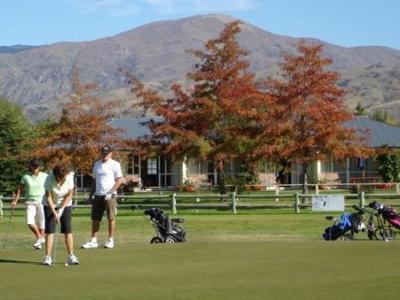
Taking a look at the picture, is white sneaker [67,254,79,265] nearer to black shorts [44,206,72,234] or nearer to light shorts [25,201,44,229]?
black shorts [44,206,72,234]

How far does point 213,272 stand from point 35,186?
19.0 ft

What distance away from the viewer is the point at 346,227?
62.5 ft

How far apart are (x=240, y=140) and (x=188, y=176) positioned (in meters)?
24.5

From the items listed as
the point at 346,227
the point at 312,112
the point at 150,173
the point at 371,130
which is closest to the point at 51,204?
the point at 346,227

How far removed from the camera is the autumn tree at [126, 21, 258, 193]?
39812 mm

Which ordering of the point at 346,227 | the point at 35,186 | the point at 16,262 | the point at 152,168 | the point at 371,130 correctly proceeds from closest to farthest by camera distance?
the point at 16,262 → the point at 35,186 → the point at 346,227 → the point at 371,130 → the point at 152,168

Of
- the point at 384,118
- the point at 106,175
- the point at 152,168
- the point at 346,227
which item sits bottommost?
the point at 346,227

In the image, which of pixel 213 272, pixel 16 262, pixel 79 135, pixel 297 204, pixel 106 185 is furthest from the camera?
pixel 79 135

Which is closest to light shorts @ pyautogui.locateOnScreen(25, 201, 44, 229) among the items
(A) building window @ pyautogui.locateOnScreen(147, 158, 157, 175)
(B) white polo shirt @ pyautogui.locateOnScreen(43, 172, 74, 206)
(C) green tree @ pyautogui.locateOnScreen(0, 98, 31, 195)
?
(B) white polo shirt @ pyautogui.locateOnScreen(43, 172, 74, 206)

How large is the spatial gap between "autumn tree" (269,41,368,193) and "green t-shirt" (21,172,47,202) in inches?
830

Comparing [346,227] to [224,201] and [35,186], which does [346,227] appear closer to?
[35,186]

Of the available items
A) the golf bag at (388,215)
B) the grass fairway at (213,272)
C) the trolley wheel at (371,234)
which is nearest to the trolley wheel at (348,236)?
the trolley wheel at (371,234)

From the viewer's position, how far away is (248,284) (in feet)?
37.4

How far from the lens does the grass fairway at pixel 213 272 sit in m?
10.7
